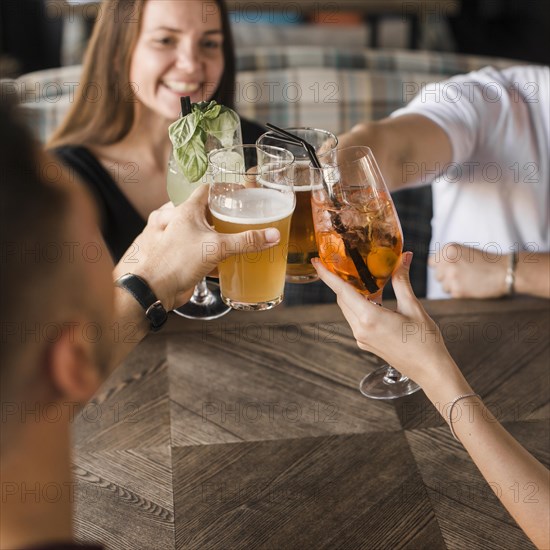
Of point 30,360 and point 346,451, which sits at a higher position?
point 30,360

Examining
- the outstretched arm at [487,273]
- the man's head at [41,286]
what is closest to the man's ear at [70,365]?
the man's head at [41,286]

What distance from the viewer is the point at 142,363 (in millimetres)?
1318

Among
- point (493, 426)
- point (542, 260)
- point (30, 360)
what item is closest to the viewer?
point (30, 360)

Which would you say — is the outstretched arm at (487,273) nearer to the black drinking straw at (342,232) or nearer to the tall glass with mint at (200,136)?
the black drinking straw at (342,232)

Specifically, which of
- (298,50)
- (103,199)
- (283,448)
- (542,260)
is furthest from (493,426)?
(298,50)

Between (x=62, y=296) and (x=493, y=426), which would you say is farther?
(x=493, y=426)

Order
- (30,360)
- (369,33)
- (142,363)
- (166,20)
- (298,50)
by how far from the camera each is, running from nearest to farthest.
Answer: (30,360), (142,363), (166,20), (298,50), (369,33)

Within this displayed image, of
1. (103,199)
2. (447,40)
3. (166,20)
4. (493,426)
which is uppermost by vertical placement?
(166,20)

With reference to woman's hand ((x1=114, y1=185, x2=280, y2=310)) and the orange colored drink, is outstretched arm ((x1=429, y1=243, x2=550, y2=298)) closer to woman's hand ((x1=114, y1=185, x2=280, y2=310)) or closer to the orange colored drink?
the orange colored drink

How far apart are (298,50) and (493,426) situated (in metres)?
2.09

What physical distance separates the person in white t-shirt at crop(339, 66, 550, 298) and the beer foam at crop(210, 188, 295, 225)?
0.52 meters

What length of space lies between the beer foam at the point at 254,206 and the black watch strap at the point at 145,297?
0.55 feet

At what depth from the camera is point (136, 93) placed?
1.96 meters

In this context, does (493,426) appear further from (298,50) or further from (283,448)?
(298,50)
